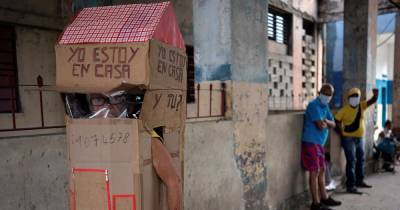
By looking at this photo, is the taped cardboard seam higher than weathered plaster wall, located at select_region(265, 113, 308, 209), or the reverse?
the taped cardboard seam

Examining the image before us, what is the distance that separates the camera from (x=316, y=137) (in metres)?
4.09

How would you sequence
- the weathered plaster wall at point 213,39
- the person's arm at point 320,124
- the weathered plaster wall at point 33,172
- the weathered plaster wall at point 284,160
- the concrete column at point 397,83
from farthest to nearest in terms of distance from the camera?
the concrete column at point 397,83, the person's arm at point 320,124, the weathered plaster wall at point 284,160, the weathered plaster wall at point 213,39, the weathered plaster wall at point 33,172

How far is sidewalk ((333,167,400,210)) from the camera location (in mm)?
4477

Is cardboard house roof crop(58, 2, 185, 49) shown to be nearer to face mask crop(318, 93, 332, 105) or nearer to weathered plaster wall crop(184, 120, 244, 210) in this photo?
weathered plaster wall crop(184, 120, 244, 210)

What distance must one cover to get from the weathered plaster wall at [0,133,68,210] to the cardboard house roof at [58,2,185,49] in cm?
100

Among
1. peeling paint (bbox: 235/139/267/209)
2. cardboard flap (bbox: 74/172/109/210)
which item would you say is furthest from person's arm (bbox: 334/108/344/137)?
cardboard flap (bbox: 74/172/109/210)

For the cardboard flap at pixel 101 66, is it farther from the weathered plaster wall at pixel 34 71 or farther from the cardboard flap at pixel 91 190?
the weathered plaster wall at pixel 34 71

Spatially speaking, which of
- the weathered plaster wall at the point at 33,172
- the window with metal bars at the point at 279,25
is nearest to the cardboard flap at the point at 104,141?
the weathered plaster wall at the point at 33,172

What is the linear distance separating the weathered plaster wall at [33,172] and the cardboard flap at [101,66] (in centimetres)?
95

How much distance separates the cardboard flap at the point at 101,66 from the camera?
4.20ft

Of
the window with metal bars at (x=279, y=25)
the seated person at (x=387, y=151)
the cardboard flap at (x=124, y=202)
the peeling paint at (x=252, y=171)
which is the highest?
the window with metal bars at (x=279, y=25)

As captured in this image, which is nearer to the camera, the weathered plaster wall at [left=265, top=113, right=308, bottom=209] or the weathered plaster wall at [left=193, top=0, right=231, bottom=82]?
the weathered plaster wall at [left=193, top=0, right=231, bottom=82]

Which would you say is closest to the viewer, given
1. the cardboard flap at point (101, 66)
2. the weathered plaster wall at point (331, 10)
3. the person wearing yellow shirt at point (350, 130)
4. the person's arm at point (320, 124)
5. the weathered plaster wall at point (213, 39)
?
the cardboard flap at point (101, 66)

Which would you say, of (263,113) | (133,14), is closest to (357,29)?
(263,113)
